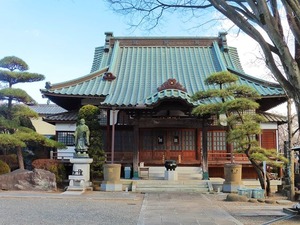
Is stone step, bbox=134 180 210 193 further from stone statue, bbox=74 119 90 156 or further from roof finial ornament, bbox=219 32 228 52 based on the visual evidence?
roof finial ornament, bbox=219 32 228 52

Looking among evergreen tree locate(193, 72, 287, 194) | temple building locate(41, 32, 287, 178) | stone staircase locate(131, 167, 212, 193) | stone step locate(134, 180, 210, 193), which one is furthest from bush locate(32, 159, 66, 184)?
evergreen tree locate(193, 72, 287, 194)

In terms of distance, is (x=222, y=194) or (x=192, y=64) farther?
(x=192, y=64)

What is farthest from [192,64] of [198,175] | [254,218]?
[254,218]

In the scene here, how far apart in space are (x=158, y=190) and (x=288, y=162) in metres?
5.81

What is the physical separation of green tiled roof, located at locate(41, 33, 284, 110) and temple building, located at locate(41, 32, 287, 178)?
57 mm

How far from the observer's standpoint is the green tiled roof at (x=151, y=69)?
19.7 meters

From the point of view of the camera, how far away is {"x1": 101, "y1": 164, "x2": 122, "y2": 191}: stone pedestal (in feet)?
53.2

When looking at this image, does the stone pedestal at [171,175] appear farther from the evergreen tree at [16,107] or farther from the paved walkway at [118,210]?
the evergreen tree at [16,107]

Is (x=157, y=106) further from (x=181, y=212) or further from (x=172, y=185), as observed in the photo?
(x=181, y=212)

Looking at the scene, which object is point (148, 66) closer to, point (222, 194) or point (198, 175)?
point (198, 175)

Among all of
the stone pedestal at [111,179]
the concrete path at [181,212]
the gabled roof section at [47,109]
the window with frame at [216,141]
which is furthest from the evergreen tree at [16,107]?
the gabled roof section at [47,109]

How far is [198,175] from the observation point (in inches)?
741

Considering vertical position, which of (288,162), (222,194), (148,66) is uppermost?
(148,66)

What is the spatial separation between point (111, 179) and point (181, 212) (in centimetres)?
651
